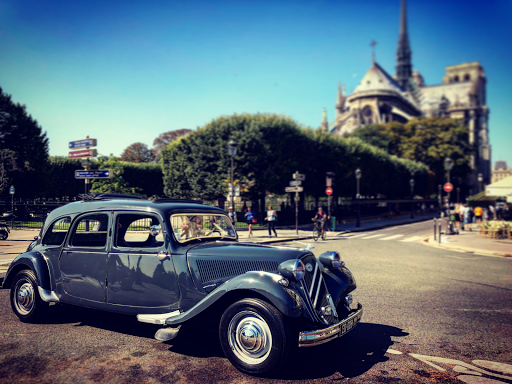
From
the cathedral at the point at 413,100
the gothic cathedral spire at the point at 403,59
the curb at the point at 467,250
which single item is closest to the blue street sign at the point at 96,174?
the curb at the point at 467,250

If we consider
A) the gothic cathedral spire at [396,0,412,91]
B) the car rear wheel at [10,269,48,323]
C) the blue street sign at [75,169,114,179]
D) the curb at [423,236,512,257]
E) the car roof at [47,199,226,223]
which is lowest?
the curb at [423,236,512,257]

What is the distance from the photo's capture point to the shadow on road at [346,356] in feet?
13.0

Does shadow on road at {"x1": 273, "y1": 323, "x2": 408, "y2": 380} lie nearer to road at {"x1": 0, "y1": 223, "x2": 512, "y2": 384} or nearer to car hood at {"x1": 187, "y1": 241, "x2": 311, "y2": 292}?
road at {"x1": 0, "y1": 223, "x2": 512, "y2": 384}

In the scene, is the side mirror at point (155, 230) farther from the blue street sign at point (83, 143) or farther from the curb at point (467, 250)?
the curb at point (467, 250)

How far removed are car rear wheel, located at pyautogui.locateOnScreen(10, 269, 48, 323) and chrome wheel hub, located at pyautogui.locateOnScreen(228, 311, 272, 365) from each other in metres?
3.26

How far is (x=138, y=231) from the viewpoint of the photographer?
5.08 meters

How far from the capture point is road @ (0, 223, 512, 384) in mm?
3877

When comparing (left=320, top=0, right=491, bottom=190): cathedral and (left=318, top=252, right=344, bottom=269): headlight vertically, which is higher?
(left=320, top=0, right=491, bottom=190): cathedral

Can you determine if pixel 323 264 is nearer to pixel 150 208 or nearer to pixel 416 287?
pixel 150 208

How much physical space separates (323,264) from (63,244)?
12.5ft

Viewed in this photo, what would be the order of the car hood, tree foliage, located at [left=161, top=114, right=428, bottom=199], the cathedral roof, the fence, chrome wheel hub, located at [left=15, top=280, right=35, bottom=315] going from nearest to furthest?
1. the car hood
2. chrome wheel hub, located at [left=15, top=280, right=35, bottom=315]
3. the fence
4. tree foliage, located at [left=161, top=114, right=428, bottom=199]
5. the cathedral roof

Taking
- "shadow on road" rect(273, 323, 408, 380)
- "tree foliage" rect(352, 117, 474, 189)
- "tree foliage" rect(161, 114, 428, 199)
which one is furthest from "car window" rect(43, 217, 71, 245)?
"tree foliage" rect(352, 117, 474, 189)

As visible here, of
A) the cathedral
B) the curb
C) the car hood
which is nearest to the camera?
the car hood

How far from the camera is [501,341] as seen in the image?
16.5 ft
